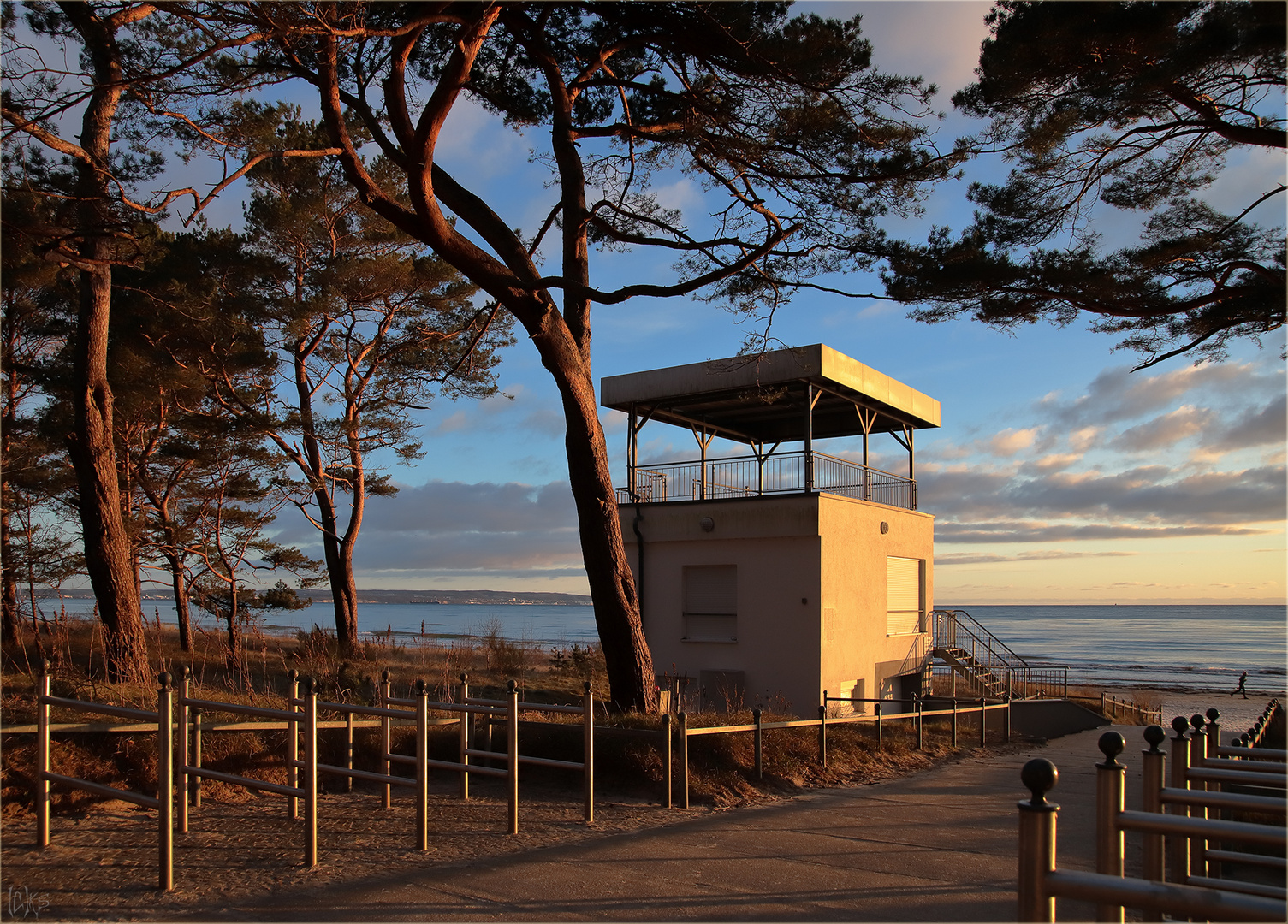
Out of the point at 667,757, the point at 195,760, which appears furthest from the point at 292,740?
the point at 667,757

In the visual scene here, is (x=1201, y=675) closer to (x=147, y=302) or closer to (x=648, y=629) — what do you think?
(x=648, y=629)

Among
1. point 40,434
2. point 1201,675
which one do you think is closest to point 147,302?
point 40,434

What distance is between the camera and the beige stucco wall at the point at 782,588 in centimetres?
1781

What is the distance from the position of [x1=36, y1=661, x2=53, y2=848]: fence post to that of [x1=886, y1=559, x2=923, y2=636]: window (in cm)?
1722

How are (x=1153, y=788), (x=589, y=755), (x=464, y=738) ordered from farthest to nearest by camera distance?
(x=464, y=738) → (x=589, y=755) → (x=1153, y=788)

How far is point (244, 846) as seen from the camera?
244 inches

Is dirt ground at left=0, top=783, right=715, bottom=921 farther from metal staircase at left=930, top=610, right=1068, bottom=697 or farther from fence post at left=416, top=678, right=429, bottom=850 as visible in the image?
metal staircase at left=930, top=610, right=1068, bottom=697

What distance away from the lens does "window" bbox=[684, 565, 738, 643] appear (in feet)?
62.4

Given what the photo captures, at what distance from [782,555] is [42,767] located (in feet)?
46.2

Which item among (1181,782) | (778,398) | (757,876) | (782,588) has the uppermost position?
(778,398)

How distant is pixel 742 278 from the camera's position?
11.6 m

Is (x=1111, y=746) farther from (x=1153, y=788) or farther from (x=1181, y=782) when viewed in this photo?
(x=1181, y=782)

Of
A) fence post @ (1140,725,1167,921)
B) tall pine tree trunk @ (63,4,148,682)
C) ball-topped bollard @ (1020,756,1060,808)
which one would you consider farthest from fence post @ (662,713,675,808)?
tall pine tree trunk @ (63,4,148,682)

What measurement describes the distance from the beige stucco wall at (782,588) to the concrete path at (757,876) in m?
9.45
